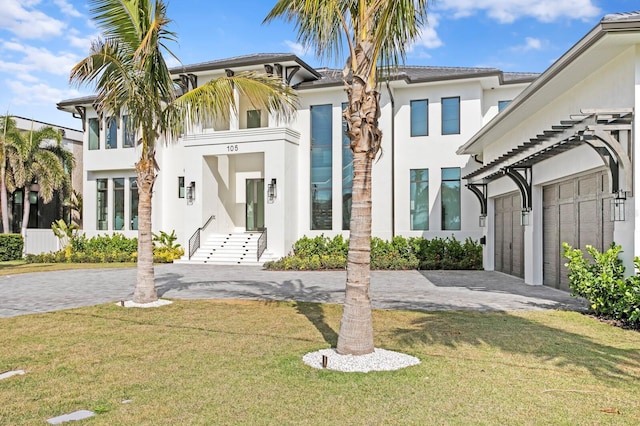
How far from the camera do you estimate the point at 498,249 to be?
19.7m

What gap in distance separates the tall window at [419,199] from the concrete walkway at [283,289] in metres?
3.82

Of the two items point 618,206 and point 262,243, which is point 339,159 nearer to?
point 262,243

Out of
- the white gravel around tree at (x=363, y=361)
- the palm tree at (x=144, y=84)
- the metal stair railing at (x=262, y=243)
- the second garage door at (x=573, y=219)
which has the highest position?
the palm tree at (x=144, y=84)

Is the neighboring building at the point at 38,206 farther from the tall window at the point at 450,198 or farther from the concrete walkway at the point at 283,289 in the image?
the tall window at the point at 450,198

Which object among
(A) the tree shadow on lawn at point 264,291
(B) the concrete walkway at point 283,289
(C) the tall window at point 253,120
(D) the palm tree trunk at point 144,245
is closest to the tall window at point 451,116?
(B) the concrete walkway at point 283,289

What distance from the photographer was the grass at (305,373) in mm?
4809

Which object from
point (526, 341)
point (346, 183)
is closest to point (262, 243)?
point (346, 183)

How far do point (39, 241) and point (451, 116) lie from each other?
76.4ft

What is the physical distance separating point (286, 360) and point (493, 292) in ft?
27.5

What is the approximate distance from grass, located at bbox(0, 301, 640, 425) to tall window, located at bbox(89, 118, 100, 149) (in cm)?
2076

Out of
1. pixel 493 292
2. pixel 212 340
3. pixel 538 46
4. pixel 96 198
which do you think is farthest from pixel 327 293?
pixel 96 198

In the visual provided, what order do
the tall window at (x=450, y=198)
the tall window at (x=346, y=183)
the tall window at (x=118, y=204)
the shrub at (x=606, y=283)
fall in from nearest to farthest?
the shrub at (x=606, y=283) < the tall window at (x=450, y=198) < the tall window at (x=346, y=183) < the tall window at (x=118, y=204)

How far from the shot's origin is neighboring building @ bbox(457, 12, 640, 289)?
31.7ft

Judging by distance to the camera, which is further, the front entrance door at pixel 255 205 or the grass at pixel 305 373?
the front entrance door at pixel 255 205
